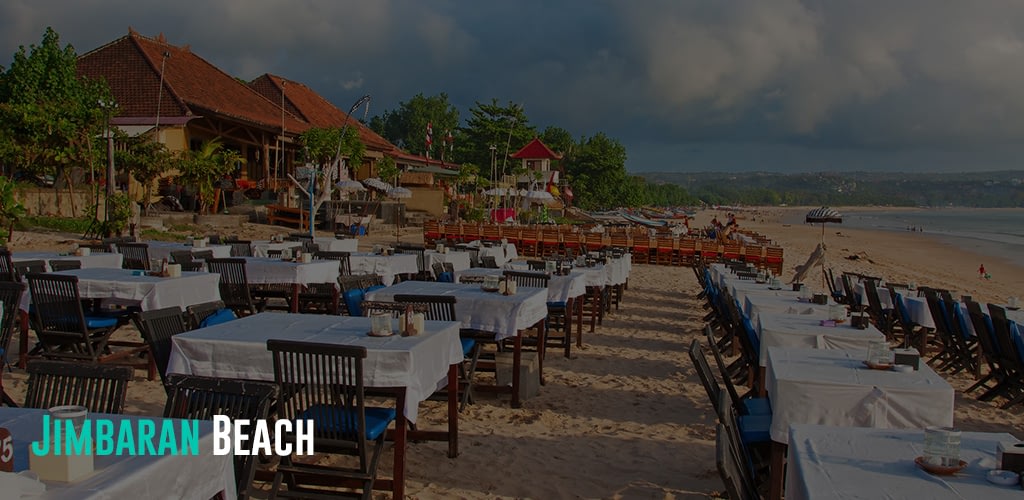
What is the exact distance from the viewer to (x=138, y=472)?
2598 millimetres

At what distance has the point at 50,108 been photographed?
19.7m

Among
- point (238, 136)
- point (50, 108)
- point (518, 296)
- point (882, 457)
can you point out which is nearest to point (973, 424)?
point (518, 296)

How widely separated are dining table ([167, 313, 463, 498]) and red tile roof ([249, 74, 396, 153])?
3502 cm

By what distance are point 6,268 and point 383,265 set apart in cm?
469

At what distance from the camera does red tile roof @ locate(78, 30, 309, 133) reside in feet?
92.8

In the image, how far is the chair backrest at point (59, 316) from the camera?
6805mm

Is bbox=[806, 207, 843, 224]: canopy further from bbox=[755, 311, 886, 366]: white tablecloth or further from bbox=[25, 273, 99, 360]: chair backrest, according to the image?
bbox=[25, 273, 99, 360]: chair backrest

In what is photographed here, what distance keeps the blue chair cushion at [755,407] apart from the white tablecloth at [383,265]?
21.3 ft

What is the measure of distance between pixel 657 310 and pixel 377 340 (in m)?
10.2

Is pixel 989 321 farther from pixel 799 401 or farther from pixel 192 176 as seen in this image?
pixel 192 176

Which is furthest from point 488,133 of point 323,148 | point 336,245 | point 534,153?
point 336,245

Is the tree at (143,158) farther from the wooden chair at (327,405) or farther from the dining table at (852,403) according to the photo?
the dining table at (852,403)

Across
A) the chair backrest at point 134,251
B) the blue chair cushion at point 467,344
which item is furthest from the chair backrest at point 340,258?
the blue chair cushion at point 467,344

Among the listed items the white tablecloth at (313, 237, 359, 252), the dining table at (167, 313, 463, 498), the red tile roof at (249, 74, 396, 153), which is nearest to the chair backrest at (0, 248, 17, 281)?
the dining table at (167, 313, 463, 498)
